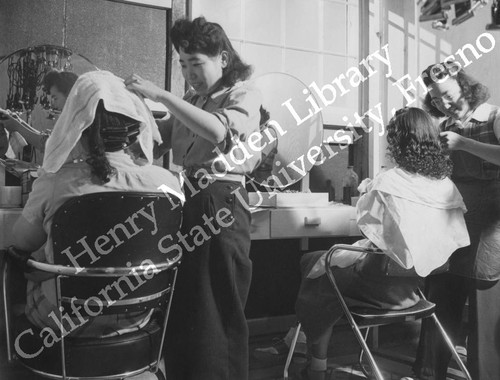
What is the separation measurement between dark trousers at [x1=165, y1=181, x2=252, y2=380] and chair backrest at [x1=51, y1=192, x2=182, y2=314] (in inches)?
9.5

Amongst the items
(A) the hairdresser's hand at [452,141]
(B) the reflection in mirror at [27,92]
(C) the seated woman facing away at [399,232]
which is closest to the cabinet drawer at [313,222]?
(C) the seated woman facing away at [399,232]

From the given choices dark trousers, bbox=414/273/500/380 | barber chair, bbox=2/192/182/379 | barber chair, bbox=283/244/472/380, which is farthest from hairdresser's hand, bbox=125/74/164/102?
dark trousers, bbox=414/273/500/380

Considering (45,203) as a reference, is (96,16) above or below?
above

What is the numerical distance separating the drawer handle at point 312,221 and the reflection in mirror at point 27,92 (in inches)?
48.7

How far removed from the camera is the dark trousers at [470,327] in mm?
1974

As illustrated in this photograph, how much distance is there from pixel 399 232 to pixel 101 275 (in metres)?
1.09

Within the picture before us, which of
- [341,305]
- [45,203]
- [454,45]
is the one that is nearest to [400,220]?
[341,305]

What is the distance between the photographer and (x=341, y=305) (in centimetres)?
178

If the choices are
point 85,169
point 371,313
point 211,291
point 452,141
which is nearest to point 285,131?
point 452,141

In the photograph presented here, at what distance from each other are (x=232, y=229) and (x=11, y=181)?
1.10 m

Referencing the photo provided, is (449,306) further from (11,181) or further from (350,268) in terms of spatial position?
(11,181)

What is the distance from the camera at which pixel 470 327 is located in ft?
6.58

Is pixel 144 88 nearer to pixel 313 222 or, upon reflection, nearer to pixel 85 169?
pixel 85 169

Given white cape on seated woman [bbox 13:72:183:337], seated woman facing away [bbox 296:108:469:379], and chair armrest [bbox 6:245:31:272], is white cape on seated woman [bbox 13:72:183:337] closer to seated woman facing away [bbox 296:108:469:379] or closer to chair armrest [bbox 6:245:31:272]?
chair armrest [bbox 6:245:31:272]
